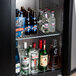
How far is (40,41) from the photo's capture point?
2.02m

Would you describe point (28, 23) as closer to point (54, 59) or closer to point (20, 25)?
point (20, 25)

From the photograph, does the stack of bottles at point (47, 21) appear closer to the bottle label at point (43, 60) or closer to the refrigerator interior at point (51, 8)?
the refrigerator interior at point (51, 8)

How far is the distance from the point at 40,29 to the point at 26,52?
0.31 m

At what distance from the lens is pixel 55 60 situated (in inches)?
85.0

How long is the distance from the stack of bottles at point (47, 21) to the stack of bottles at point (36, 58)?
165 millimetres

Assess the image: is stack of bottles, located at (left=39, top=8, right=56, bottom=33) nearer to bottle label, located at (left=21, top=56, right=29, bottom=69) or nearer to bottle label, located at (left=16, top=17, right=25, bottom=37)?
bottle label, located at (left=16, top=17, right=25, bottom=37)

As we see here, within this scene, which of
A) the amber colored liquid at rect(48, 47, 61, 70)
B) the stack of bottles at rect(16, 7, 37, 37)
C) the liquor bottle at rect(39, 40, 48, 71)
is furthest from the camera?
the amber colored liquid at rect(48, 47, 61, 70)

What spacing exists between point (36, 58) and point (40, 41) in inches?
7.8

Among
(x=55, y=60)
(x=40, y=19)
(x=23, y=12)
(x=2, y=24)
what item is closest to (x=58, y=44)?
(x=55, y=60)

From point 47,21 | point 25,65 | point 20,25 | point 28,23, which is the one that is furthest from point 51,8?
point 25,65

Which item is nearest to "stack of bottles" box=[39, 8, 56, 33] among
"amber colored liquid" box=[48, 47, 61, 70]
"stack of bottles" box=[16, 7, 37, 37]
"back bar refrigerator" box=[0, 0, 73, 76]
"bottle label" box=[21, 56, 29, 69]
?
"back bar refrigerator" box=[0, 0, 73, 76]

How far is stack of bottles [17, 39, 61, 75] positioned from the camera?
6.45 feet

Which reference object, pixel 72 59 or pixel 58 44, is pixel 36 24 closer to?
pixel 58 44

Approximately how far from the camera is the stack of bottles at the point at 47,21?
2.07 m
